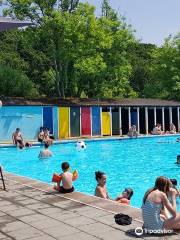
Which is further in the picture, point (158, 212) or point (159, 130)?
point (159, 130)

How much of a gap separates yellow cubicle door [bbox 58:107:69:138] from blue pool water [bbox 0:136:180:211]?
2.81 m

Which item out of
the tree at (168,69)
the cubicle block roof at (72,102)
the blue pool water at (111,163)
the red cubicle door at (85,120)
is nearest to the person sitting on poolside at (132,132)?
the blue pool water at (111,163)

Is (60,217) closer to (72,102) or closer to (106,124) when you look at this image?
(72,102)

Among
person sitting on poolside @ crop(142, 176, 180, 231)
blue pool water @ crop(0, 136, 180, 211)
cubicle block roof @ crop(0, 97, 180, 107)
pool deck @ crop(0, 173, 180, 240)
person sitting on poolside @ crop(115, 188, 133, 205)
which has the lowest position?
blue pool water @ crop(0, 136, 180, 211)

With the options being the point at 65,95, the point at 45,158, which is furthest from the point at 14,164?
the point at 65,95

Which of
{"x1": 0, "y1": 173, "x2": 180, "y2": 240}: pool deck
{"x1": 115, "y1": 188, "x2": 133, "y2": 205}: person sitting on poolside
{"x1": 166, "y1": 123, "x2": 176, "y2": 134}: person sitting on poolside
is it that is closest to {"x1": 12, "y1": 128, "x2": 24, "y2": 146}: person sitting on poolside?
{"x1": 166, "y1": 123, "x2": 176, "y2": 134}: person sitting on poolside

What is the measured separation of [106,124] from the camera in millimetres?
34000

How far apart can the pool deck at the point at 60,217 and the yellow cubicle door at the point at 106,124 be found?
76.2 feet

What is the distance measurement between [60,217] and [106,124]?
26.2 m

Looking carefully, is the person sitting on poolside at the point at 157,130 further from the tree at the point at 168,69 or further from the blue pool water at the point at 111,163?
the tree at the point at 168,69

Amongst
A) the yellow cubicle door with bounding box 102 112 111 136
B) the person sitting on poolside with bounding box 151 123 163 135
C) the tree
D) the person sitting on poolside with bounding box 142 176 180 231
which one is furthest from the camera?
the tree

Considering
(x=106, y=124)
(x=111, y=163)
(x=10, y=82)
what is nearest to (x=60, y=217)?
(x=111, y=163)

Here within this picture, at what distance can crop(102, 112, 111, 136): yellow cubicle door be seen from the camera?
33.9 meters

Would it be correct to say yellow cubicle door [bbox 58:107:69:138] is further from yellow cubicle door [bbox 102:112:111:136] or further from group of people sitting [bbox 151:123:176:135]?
group of people sitting [bbox 151:123:176:135]
